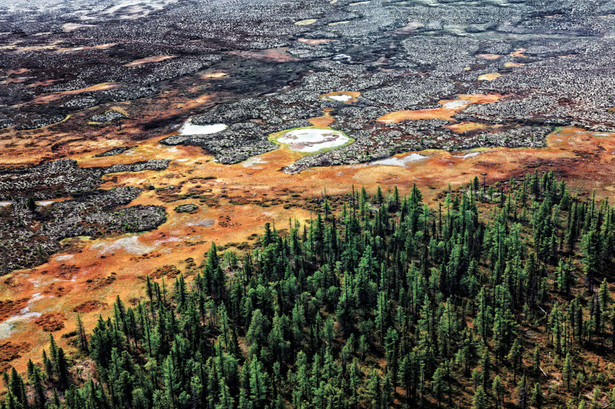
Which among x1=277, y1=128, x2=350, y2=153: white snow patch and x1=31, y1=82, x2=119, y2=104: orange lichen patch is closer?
x1=277, y1=128, x2=350, y2=153: white snow patch

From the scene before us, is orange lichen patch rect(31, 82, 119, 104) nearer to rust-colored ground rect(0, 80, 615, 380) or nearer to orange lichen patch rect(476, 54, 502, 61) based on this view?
rust-colored ground rect(0, 80, 615, 380)

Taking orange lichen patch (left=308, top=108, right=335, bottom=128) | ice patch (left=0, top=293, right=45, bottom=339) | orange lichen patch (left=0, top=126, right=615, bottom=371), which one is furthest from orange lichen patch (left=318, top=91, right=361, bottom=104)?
ice patch (left=0, top=293, right=45, bottom=339)

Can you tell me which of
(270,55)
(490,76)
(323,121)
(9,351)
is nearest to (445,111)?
(323,121)

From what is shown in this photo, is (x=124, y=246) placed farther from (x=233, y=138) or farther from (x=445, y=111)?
(x=445, y=111)

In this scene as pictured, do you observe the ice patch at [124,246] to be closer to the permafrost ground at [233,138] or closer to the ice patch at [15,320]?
the permafrost ground at [233,138]

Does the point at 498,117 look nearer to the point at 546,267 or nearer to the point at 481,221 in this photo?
the point at 481,221

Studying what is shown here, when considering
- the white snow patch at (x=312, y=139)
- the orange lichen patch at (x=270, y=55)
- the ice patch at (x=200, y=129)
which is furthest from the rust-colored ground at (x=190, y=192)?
the orange lichen patch at (x=270, y=55)

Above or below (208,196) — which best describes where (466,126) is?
above
